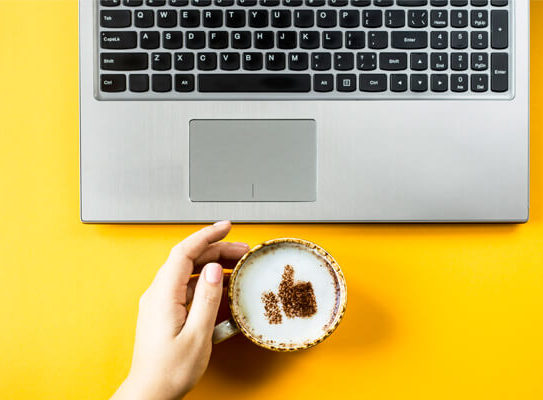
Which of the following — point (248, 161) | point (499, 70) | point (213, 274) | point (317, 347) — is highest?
point (499, 70)

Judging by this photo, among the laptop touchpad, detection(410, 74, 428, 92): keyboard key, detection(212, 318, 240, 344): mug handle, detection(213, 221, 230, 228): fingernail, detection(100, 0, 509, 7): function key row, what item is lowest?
detection(212, 318, 240, 344): mug handle

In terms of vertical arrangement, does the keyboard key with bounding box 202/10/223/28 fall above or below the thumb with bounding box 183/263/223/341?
above

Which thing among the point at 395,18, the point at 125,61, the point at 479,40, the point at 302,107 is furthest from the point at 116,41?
the point at 479,40

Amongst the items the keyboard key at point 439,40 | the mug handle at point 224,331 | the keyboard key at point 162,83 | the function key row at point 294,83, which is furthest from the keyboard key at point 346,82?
the mug handle at point 224,331

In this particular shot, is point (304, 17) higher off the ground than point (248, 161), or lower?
higher

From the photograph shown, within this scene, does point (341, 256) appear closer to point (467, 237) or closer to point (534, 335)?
point (467, 237)

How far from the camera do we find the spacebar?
19.8 inches

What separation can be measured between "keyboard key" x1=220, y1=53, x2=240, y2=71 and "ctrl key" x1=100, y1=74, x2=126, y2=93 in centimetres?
12

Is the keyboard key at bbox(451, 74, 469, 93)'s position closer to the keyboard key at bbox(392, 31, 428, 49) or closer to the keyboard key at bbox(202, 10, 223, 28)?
the keyboard key at bbox(392, 31, 428, 49)

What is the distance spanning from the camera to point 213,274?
1.44 ft

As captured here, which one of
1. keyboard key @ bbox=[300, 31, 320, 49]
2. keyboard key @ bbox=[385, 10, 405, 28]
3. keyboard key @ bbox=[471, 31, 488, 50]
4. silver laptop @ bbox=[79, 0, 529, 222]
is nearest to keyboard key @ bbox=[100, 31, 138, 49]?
silver laptop @ bbox=[79, 0, 529, 222]

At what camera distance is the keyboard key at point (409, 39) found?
504mm

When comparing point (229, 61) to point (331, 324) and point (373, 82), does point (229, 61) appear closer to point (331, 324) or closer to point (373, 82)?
point (373, 82)

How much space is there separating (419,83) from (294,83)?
0.51ft
